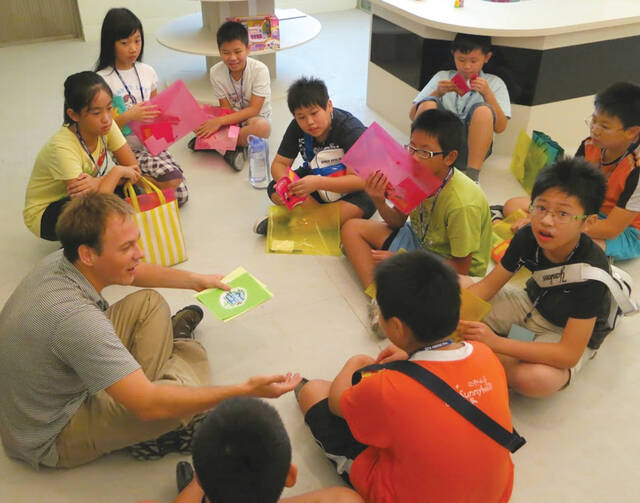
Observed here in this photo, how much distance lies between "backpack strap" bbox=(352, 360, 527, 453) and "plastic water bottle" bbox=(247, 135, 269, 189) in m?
2.13

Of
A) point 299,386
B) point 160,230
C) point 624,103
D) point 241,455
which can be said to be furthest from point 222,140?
point 241,455

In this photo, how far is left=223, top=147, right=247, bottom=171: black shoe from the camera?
3381 millimetres

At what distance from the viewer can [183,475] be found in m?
1.68

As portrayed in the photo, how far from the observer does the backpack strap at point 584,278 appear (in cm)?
177

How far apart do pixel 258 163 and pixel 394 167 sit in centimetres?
121

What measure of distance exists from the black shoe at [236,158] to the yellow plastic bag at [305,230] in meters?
0.73

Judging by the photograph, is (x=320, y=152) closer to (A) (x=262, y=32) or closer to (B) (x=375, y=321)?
(B) (x=375, y=321)

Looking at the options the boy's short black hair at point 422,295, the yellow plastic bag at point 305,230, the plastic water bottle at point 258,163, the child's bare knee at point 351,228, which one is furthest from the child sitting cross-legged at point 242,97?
the boy's short black hair at point 422,295

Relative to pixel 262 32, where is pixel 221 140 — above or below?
below

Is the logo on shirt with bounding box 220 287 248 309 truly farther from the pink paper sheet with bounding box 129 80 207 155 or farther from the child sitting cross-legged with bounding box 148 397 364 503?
the pink paper sheet with bounding box 129 80 207 155

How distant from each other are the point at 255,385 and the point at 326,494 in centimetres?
34

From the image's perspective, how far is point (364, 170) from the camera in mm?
2400

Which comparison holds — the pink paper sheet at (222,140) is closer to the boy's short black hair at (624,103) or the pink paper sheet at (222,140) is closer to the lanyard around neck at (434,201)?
the lanyard around neck at (434,201)

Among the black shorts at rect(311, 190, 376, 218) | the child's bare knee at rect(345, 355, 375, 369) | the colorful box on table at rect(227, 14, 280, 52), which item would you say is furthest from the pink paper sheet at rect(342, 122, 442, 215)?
the colorful box on table at rect(227, 14, 280, 52)
